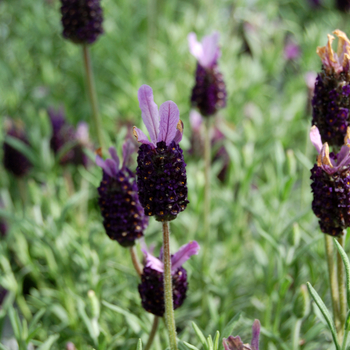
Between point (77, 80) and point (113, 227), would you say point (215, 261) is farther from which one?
point (77, 80)

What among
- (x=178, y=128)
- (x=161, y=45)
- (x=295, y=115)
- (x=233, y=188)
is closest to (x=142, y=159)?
(x=178, y=128)

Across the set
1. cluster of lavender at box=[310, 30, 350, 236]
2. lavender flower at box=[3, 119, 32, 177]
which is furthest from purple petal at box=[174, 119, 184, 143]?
lavender flower at box=[3, 119, 32, 177]

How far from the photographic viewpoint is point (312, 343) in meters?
1.30

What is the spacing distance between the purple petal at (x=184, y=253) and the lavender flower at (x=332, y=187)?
310 mm

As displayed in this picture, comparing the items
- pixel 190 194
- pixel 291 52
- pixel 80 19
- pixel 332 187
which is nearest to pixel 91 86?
pixel 80 19

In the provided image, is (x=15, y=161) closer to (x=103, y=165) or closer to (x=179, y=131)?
(x=103, y=165)

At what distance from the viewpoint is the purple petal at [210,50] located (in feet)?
5.26

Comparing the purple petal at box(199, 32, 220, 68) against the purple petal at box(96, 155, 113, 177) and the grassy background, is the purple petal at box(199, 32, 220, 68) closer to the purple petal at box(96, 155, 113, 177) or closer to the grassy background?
the grassy background

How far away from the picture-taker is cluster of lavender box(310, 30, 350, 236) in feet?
2.98

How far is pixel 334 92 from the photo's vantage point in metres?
1.01

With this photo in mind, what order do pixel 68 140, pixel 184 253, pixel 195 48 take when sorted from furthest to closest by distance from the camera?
pixel 68 140 < pixel 195 48 < pixel 184 253

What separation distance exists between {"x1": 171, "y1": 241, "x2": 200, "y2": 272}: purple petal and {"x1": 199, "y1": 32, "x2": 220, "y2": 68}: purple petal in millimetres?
891

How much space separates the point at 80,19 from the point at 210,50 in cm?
56

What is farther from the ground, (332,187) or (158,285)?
(332,187)
